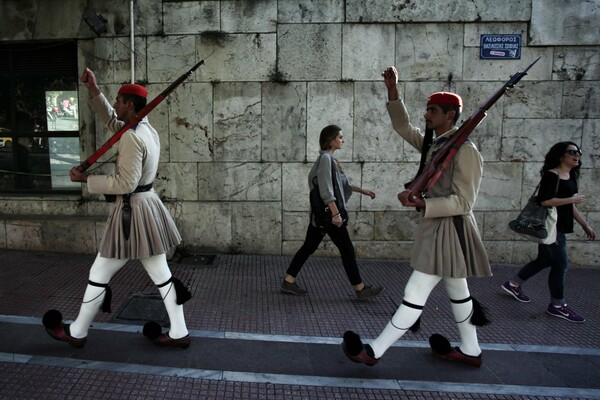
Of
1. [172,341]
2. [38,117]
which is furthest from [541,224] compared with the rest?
[38,117]

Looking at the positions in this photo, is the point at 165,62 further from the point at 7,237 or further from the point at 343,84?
the point at 7,237

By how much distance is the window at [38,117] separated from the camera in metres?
6.73

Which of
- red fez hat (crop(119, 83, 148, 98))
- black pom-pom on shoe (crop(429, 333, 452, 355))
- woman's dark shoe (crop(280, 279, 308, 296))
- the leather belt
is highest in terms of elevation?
red fez hat (crop(119, 83, 148, 98))

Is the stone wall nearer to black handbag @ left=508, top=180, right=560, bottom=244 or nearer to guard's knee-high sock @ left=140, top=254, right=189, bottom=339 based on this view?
black handbag @ left=508, top=180, right=560, bottom=244

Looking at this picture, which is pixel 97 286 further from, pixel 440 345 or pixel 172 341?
pixel 440 345

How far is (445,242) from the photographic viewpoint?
3.07m

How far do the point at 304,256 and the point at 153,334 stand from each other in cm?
187

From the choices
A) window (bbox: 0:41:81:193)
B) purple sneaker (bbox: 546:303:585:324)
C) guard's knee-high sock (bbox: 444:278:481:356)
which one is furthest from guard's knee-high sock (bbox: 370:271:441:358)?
window (bbox: 0:41:81:193)

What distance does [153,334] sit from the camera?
3.52 metres

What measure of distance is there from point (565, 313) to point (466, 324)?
1892mm

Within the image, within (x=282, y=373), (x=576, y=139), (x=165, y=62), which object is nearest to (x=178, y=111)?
(x=165, y=62)

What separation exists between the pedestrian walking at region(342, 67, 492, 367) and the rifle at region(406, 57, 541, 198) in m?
0.06

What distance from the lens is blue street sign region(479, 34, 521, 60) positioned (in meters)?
6.18

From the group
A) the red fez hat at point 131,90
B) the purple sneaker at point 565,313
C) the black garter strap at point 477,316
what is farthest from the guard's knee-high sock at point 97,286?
the purple sneaker at point 565,313
